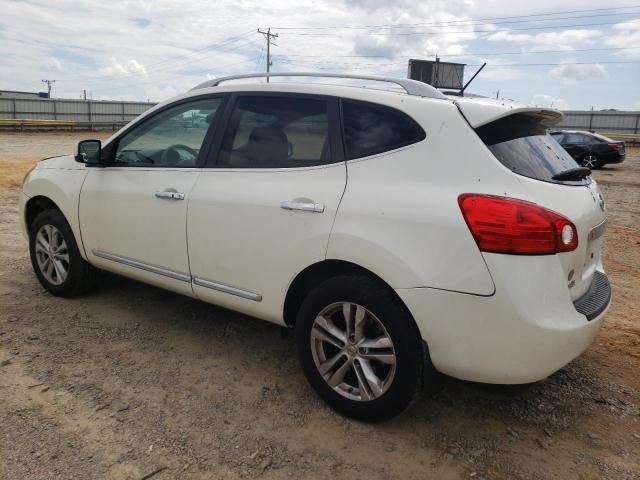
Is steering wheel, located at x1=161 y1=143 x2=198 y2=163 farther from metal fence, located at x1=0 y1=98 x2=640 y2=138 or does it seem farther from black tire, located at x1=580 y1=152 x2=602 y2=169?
metal fence, located at x1=0 y1=98 x2=640 y2=138

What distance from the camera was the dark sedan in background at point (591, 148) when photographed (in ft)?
65.9

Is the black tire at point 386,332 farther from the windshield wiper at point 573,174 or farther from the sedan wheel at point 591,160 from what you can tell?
the sedan wheel at point 591,160

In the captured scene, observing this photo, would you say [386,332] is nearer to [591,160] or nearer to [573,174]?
[573,174]

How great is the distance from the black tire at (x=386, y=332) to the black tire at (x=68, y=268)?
2.33m

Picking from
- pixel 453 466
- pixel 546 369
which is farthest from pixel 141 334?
pixel 546 369

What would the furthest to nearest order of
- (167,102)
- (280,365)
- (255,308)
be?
(167,102), (280,365), (255,308)

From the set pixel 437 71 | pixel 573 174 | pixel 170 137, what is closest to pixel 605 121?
pixel 437 71

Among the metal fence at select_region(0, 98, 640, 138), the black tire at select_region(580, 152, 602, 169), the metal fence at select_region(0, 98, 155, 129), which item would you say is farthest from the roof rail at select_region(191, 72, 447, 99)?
the metal fence at select_region(0, 98, 640, 138)

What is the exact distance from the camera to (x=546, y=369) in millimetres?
2445

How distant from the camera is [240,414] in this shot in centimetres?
291

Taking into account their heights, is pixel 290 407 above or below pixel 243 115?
below

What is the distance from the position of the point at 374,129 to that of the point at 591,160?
20610 mm

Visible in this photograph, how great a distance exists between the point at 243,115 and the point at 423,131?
1266 millimetres

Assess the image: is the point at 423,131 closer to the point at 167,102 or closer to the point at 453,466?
the point at 453,466
